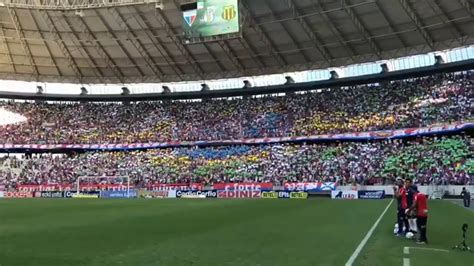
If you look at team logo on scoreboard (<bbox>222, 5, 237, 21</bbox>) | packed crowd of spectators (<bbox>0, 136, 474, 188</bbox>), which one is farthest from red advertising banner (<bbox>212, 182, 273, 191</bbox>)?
team logo on scoreboard (<bbox>222, 5, 237, 21</bbox>)

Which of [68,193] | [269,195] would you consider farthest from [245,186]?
[68,193]

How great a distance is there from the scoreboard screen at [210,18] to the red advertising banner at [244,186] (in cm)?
1875

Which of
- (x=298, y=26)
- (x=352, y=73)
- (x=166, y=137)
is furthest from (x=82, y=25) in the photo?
(x=352, y=73)

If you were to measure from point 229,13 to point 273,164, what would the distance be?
75.1 ft

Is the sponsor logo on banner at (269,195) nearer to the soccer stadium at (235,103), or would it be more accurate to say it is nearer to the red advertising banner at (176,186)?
the soccer stadium at (235,103)

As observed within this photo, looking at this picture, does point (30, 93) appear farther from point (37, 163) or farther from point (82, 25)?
point (82, 25)

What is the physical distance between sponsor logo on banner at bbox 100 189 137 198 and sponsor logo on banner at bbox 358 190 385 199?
2478 cm

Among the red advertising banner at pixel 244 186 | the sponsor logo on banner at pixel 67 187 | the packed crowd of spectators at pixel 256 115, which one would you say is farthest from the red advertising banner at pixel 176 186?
the packed crowd of spectators at pixel 256 115

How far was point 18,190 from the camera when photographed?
61156 mm

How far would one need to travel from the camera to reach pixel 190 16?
137 ft

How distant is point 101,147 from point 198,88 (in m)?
16.3

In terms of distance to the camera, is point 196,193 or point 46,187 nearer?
point 196,193

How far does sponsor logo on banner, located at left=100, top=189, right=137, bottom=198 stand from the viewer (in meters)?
56.6

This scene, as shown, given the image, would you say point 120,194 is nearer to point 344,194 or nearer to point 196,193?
point 196,193
